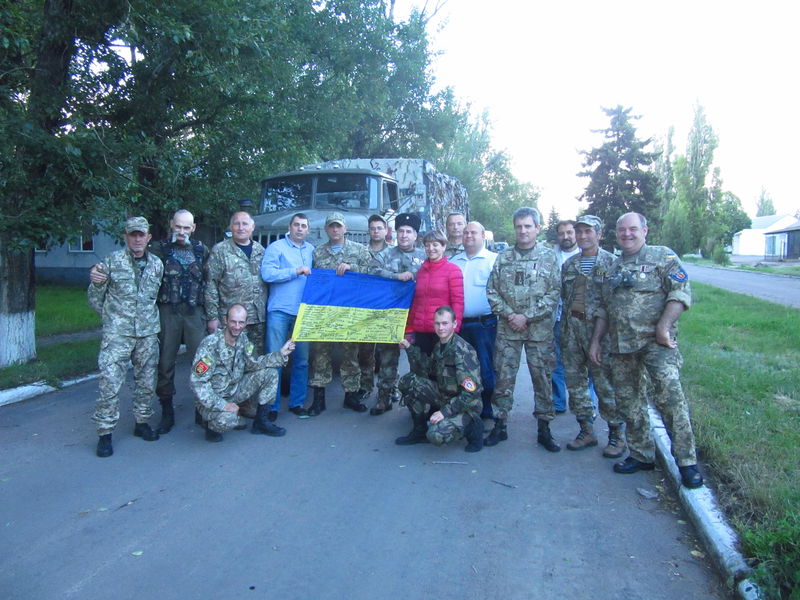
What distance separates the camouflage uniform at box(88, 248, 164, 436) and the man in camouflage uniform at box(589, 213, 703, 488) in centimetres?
392

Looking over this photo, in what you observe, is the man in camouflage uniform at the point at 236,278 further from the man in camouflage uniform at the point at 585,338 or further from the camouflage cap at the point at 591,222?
the camouflage cap at the point at 591,222

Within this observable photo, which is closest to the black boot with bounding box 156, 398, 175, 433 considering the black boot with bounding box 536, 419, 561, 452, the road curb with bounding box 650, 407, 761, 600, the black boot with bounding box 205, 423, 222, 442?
the black boot with bounding box 205, 423, 222, 442

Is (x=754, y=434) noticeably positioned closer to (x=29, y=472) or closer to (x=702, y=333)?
(x=29, y=472)

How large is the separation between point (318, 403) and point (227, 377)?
1.16 metres

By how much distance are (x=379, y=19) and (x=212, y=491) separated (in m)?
16.8

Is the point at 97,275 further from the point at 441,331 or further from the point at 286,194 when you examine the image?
the point at 286,194

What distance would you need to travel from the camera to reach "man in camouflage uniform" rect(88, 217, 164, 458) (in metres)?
5.02

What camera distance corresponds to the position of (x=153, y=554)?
3365mm

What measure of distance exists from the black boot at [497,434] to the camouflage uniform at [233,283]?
8.50ft

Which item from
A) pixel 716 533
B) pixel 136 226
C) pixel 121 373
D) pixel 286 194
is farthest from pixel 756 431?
pixel 286 194

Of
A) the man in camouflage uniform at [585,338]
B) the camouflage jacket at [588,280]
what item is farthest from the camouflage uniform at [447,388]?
the camouflage jacket at [588,280]

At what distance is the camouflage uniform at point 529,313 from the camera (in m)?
5.16

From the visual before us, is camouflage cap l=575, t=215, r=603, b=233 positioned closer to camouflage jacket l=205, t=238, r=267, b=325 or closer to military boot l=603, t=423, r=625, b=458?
military boot l=603, t=423, r=625, b=458

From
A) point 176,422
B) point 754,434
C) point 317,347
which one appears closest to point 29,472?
point 176,422
